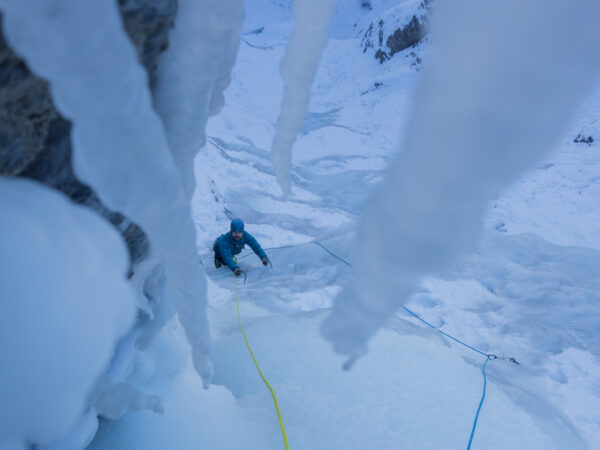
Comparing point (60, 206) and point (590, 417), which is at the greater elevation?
point (60, 206)

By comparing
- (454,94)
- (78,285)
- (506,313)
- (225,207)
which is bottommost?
(225,207)

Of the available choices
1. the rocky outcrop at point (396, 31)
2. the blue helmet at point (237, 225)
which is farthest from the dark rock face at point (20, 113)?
the rocky outcrop at point (396, 31)

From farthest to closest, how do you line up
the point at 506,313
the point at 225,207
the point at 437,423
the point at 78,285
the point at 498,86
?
the point at 225,207 < the point at 506,313 < the point at 437,423 < the point at 78,285 < the point at 498,86

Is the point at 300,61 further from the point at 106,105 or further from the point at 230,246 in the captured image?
the point at 230,246

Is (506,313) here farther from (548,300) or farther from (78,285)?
(78,285)

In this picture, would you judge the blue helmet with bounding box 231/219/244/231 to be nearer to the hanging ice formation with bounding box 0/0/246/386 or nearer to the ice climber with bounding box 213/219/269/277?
the ice climber with bounding box 213/219/269/277

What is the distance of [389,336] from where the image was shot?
2.75m

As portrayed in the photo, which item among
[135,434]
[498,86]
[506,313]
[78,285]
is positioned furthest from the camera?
[506,313]

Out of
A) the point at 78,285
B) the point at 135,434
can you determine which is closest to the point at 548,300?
the point at 135,434

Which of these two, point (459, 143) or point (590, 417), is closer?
point (459, 143)

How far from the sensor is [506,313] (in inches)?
135

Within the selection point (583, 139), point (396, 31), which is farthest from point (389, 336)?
point (396, 31)

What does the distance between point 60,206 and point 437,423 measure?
86.9 inches

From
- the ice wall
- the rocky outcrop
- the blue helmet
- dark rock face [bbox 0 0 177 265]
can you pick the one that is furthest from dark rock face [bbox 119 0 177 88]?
the rocky outcrop
